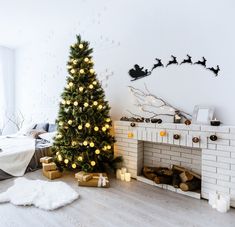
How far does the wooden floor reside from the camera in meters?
1.98

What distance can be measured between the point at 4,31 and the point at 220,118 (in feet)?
15.3

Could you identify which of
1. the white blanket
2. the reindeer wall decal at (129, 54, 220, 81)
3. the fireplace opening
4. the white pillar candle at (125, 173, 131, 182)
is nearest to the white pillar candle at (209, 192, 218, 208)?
the fireplace opening

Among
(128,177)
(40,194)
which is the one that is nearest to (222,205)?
(128,177)

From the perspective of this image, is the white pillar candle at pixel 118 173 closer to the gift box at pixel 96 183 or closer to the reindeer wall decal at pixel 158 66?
the gift box at pixel 96 183

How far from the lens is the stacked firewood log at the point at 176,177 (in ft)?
8.43

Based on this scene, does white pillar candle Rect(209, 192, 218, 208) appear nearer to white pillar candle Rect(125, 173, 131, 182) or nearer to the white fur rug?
white pillar candle Rect(125, 173, 131, 182)

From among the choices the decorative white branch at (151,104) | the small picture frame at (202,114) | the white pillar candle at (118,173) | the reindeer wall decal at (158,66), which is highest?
the reindeer wall decal at (158,66)

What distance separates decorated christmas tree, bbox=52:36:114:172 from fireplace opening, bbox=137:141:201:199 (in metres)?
0.61

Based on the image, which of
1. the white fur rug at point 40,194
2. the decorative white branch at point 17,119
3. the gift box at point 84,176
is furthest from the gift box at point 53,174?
the decorative white branch at point 17,119

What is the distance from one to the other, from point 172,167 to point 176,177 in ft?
0.68

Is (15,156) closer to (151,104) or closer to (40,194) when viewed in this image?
(40,194)

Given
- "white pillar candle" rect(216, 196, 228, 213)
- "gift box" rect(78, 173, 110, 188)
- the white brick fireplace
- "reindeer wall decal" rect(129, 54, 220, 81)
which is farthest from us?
"gift box" rect(78, 173, 110, 188)

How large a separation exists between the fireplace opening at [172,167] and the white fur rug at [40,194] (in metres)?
1.10

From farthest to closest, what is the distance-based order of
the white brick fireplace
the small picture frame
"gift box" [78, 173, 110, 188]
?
1. "gift box" [78, 173, 110, 188]
2. the small picture frame
3. the white brick fireplace
